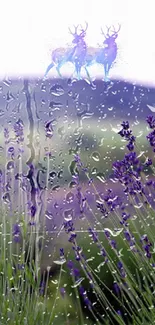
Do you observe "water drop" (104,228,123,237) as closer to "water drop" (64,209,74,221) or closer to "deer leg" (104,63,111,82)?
"water drop" (64,209,74,221)

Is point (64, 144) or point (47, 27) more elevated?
point (47, 27)

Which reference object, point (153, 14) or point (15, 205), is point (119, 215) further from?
point (153, 14)

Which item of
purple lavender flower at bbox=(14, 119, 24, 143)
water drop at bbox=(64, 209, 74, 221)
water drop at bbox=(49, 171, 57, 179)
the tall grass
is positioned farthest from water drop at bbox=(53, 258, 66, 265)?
purple lavender flower at bbox=(14, 119, 24, 143)

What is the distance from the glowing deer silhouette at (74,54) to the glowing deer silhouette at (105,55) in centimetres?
2

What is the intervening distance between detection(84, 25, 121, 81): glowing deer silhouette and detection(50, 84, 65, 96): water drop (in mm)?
83

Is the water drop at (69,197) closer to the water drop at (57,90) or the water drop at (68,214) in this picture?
the water drop at (68,214)

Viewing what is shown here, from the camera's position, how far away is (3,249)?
3.92 ft

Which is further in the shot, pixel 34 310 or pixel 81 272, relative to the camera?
pixel 81 272

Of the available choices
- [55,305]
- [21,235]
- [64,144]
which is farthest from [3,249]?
[64,144]

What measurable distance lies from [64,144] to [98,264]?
0.32m

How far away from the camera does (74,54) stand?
4.26 feet

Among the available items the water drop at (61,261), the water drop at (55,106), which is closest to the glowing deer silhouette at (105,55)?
the water drop at (55,106)

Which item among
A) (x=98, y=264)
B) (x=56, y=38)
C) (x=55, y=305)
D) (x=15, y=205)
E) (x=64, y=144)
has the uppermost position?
(x=56, y=38)

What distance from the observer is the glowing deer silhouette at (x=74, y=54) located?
1272 mm
